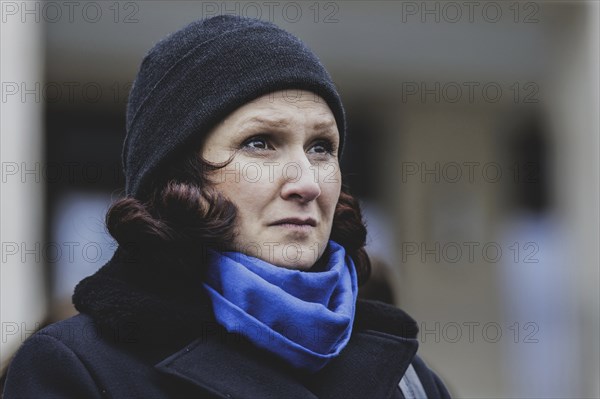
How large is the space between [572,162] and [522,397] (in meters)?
→ 2.48

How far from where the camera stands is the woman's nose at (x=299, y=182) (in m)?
2.00

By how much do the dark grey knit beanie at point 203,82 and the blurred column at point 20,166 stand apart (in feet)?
11.2

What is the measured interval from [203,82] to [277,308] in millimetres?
553

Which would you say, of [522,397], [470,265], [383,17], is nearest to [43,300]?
[383,17]

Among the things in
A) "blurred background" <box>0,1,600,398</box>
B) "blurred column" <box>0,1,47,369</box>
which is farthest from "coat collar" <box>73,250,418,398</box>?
"blurred background" <box>0,1,600,398</box>

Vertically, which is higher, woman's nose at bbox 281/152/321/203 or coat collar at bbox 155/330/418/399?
woman's nose at bbox 281/152/321/203

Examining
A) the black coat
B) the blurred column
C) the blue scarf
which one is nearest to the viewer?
the black coat

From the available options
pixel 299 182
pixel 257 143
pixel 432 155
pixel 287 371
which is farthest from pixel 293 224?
pixel 432 155

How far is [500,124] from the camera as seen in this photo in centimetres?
921

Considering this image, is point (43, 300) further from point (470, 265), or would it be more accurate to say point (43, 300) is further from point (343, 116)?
point (343, 116)

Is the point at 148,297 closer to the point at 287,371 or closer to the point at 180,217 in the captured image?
the point at 180,217

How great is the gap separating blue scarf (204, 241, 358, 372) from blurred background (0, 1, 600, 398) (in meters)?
3.75

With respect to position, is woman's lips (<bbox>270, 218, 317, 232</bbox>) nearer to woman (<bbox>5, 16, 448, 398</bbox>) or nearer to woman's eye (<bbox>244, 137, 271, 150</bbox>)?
woman (<bbox>5, 16, 448, 398</bbox>)

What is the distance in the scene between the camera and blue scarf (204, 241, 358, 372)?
6.46 feet
